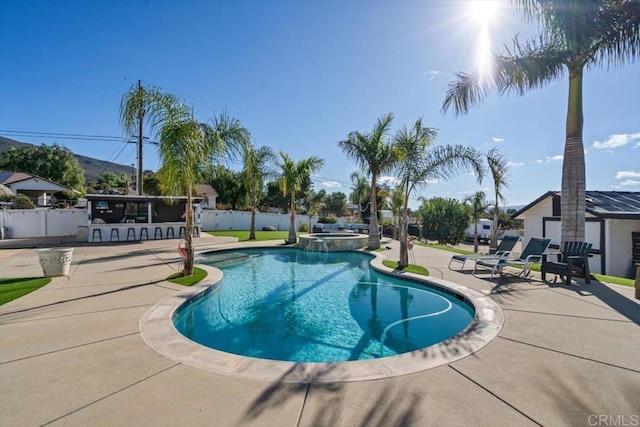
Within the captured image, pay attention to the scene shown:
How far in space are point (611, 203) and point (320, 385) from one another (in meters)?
16.2

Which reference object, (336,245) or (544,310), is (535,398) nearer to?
(544,310)

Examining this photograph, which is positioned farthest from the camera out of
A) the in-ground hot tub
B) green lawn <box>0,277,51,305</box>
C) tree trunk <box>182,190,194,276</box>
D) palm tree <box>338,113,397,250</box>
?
the in-ground hot tub

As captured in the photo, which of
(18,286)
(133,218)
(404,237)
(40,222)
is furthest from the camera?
(133,218)

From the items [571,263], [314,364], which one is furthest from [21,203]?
[571,263]

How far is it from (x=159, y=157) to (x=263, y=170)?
10.0m

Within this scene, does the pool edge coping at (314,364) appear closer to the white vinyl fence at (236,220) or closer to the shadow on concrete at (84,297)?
the shadow on concrete at (84,297)

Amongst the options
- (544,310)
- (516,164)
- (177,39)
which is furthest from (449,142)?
(177,39)

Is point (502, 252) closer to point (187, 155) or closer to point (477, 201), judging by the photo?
point (187, 155)

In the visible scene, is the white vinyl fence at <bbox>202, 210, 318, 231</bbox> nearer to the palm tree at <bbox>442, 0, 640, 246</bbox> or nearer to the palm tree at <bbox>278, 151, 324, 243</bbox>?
the palm tree at <bbox>278, 151, 324, 243</bbox>

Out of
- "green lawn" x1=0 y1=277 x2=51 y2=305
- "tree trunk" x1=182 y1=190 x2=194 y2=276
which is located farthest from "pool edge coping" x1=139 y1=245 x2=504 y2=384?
"green lawn" x1=0 y1=277 x2=51 y2=305

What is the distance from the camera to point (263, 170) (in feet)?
57.4

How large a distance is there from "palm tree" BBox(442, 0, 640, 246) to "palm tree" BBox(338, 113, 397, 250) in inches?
166

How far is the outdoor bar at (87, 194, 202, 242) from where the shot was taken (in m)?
15.7

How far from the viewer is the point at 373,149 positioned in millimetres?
13688
